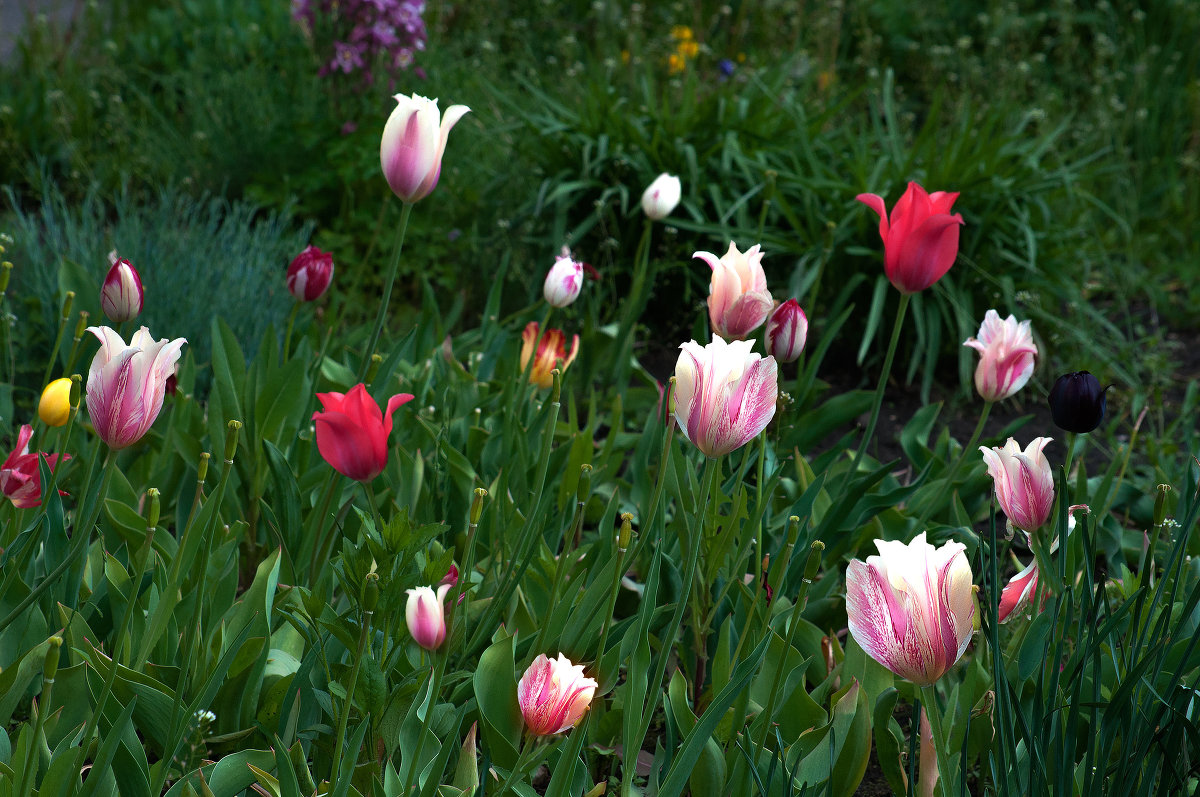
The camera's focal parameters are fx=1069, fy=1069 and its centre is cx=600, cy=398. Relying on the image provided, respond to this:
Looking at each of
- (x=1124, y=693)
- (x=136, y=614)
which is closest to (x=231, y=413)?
(x=136, y=614)

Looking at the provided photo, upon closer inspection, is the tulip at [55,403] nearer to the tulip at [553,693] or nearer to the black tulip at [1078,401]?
the tulip at [553,693]

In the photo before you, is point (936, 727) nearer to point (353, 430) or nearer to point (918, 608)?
point (918, 608)

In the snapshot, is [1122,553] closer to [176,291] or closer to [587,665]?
[587,665]

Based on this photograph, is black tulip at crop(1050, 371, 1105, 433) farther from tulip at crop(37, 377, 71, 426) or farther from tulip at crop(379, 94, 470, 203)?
tulip at crop(37, 377, 71, 426)

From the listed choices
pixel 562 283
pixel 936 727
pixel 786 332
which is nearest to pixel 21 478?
pixel 562 283

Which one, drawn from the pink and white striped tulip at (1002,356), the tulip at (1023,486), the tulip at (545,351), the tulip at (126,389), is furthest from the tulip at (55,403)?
the pink and white striped tulip at (1002,356)

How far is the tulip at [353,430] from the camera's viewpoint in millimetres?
1049

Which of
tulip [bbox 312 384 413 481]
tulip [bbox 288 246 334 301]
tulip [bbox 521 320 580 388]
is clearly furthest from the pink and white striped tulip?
tulip [bbox 288 246 334 301]

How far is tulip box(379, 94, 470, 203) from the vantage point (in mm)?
1309

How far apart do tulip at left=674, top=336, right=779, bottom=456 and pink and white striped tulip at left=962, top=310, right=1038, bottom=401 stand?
0.62m

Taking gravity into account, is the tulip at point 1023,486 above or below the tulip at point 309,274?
above

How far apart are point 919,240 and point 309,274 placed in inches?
38.0

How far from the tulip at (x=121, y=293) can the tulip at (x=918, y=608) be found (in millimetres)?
1009

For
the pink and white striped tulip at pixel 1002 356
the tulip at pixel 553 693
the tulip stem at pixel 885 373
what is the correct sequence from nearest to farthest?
the tulip at pixel 553 693 → the tulip stem at pixel 885 373 → the pink and white striped tulip at pixel 1002 356
